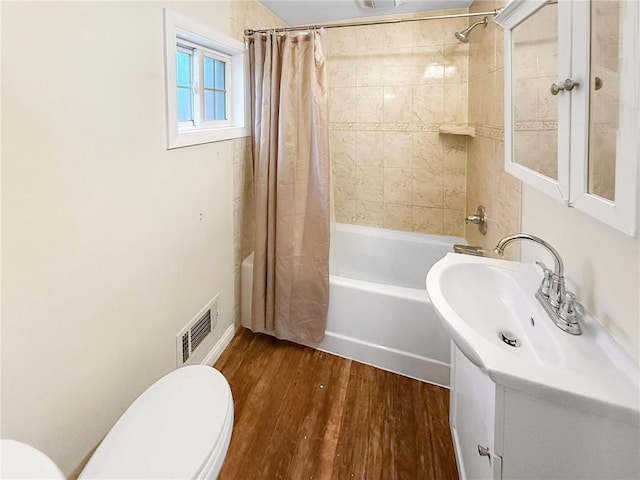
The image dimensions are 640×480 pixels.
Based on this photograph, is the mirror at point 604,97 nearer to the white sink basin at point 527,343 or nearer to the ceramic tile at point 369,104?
the white sink basin at point 527,343

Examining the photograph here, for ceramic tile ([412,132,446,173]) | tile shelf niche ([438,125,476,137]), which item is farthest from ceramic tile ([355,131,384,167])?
tile shelf niche ([438,125,476,137])

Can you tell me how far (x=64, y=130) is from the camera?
3.71 ft

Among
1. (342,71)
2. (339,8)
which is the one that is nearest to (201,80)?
(339,8)

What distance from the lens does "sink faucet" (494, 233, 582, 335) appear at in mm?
1008

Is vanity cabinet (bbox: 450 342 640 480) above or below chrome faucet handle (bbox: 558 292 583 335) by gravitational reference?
below

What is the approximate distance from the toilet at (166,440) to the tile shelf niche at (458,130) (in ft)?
7.22

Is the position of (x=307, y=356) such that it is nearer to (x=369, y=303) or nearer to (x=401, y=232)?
(x=369, y=303)

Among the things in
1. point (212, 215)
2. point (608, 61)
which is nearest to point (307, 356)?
point (212, 215)

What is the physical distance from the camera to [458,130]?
8.35ft

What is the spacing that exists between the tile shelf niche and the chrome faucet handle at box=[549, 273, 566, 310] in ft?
5.41

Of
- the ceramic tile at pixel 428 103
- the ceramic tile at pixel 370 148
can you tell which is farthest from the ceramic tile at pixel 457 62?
the ceramic tile at pixel 370 148

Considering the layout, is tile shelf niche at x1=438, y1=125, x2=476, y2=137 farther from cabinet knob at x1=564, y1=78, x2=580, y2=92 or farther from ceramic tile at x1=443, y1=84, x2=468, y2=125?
cabinet knob at x1=564, y1=78, x2=580, y2=92

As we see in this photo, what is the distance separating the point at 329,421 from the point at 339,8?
271 cm

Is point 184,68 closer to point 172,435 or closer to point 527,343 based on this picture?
point 172,435
